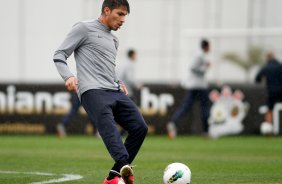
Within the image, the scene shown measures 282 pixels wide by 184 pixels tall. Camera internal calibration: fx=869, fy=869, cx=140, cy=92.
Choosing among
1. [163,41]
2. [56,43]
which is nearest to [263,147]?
[163,41]

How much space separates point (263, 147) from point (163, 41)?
12.9 meters

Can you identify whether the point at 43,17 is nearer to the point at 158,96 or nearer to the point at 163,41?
the point at 163,41

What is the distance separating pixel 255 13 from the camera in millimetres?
28750

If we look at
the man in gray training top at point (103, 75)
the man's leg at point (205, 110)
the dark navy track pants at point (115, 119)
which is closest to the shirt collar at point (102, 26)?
the man in gray training top at point (103, 75)

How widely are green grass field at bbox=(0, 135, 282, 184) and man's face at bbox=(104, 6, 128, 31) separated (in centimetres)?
209

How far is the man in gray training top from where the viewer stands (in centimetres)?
936

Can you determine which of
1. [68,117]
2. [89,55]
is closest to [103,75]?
[89,55]

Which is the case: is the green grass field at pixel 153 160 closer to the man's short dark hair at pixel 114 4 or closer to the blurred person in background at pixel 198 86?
the blurred person in background at pixel 198 86

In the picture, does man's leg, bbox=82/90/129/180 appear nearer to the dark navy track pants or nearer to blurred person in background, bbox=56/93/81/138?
the dark navy track pants

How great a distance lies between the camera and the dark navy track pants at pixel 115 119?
9.24 meters

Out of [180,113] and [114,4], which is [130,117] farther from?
[180,113]

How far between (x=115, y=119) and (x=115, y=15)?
1.17 m

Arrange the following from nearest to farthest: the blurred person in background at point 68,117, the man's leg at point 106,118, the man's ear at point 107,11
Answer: the man's leg at point 106,118 → the man's ear at point 107,11 → the blurred person in background at point 68,117

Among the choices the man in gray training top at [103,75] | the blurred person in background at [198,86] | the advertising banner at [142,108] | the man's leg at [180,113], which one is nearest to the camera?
the man in gray training top at [103,75]
